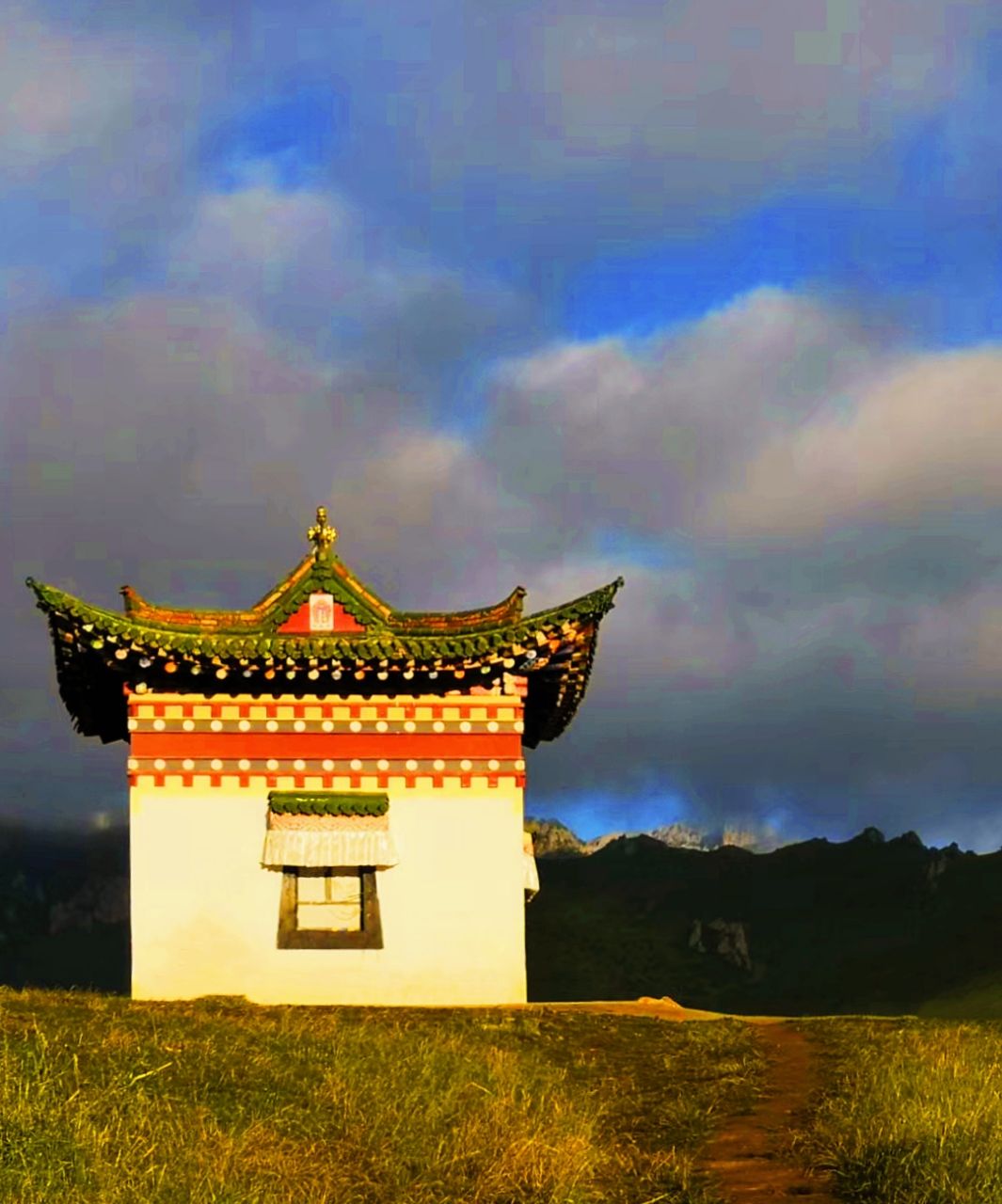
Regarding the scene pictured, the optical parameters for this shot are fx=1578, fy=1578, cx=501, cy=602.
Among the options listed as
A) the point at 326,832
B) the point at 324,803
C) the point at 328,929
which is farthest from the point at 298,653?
the point at 328,929

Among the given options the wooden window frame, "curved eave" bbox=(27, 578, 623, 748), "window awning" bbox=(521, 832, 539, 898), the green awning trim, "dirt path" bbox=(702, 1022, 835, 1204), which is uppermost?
"curved eave" bbox=(27, 578, 623, 748)

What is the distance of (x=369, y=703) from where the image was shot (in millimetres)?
22703

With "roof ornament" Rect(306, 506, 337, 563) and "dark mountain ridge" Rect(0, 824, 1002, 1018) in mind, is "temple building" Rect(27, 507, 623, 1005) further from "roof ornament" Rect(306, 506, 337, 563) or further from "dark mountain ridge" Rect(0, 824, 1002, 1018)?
"dark mountain ridge" Rect(0, 824, 1002, 1018)

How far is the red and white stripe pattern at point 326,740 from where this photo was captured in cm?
2234

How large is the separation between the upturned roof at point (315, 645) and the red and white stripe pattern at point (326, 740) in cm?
24

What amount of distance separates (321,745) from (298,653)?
59.4 inches

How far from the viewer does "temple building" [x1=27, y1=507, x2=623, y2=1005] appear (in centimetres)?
2195

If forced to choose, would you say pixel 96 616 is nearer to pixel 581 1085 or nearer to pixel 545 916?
pixel 581 1085

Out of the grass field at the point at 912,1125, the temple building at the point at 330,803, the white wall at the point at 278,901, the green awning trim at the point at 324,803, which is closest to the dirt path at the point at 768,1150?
the grass field at the point at 912,1125

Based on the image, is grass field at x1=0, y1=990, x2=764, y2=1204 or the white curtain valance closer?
grass field at x1=0, y1=990, x2=764, y2=1204

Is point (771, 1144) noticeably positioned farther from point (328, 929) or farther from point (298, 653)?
point (298, 653)

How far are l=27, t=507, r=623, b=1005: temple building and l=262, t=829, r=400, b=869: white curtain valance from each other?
27 millimetres

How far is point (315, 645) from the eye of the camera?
22.0 metres

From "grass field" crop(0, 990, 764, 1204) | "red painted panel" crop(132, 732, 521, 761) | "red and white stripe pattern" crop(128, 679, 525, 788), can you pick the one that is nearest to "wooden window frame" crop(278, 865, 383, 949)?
"red and white stripe pattern" crop(128, 679, 525, 788)
